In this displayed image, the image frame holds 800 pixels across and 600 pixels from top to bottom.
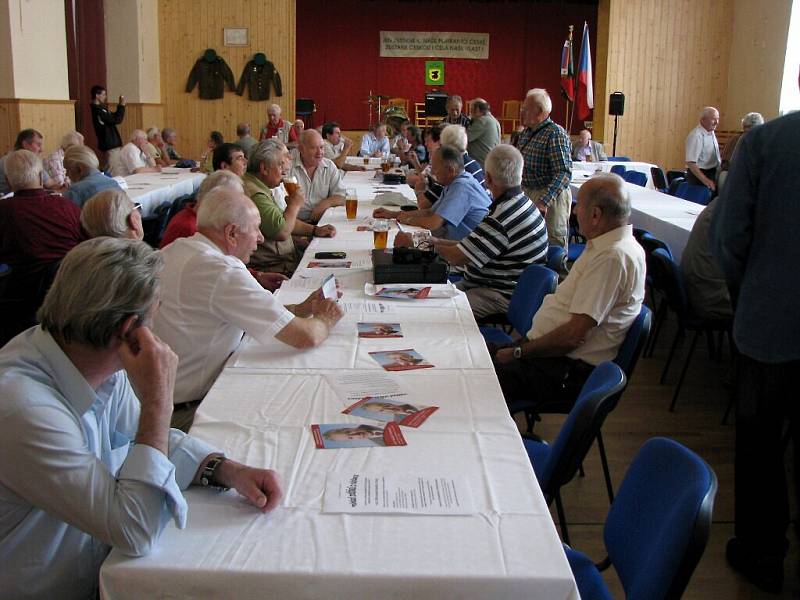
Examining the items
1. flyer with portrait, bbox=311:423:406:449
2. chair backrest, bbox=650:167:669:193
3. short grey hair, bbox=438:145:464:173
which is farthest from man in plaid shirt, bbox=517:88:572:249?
chair backrest, bbox=650:167:669:193

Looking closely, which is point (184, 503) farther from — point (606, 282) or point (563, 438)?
point (606, 282)

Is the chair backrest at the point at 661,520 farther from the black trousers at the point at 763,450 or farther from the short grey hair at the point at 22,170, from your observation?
the short grey hair at the point at 22,170

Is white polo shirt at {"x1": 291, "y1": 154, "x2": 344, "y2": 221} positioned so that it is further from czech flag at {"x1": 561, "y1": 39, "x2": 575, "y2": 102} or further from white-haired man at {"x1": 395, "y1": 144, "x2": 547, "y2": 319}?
czech flag at {"x1": 561, "y1": 39, "x2": 575, "y2": 102}

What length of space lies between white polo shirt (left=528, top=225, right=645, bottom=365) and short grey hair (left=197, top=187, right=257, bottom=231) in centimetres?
129

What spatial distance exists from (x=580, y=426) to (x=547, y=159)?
14.7 ft

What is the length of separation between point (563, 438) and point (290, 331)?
3.03 feet

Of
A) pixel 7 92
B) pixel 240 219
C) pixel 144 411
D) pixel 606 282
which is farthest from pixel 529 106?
pixel 7 92

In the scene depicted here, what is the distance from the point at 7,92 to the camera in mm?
9586

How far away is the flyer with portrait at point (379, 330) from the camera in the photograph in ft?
9.16

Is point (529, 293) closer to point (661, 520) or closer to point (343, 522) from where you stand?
point (661, 520)

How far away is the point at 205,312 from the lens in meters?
2.58

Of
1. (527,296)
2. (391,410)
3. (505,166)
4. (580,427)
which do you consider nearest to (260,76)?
(505,166)

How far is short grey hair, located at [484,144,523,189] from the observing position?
158 inches

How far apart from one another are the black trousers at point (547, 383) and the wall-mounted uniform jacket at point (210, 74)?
1418 cm
